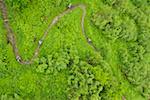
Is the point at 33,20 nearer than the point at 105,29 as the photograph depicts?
Yes

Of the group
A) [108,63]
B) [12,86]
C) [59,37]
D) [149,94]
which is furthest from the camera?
[149,94]

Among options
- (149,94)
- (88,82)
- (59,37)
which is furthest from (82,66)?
(149,94)

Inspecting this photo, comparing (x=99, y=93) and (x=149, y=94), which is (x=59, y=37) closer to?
(x=99, y=93)

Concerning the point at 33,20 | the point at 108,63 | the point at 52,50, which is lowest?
the point at 108,63

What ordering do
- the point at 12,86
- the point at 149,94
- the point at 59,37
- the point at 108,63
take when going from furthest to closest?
the point at 149,94, the point at 108,63, the point at 59,37, the point at 12,86

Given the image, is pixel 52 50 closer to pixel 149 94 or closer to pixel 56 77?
pixel 56 77

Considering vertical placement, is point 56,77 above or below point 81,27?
below

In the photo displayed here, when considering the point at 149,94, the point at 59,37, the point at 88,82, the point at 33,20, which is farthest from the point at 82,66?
the point at 149,94
